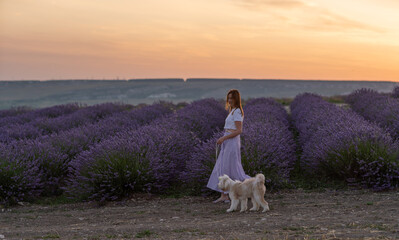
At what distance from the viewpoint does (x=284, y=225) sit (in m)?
3.91

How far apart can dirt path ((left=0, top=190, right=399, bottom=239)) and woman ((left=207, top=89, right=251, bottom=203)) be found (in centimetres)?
41

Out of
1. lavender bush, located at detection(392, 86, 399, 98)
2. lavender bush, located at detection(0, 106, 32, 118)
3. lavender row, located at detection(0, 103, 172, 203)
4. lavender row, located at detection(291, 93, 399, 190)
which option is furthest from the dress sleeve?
lavender bush, located at detection(0, 106, 32, 118)

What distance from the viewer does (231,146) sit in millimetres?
5371

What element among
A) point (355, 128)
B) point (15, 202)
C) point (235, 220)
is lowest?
point (15, 202)

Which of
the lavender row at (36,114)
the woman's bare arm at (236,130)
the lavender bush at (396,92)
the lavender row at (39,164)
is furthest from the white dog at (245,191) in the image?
the lavender bush at (396,92)

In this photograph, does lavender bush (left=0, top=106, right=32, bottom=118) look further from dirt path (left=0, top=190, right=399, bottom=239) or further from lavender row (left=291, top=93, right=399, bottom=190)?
lavender row (left=291, top=93, right=399, bottom=190)

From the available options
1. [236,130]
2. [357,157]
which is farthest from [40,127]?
[357,157]

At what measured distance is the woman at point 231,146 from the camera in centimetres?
524

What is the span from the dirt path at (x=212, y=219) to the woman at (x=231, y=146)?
0.41 meters

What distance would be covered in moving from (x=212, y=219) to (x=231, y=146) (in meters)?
1.21

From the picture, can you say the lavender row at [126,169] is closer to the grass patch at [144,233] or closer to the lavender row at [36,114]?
the grass patch at [144,233]

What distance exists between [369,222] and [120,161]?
11.7 ft

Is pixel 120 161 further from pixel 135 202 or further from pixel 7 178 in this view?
pixel 7 178

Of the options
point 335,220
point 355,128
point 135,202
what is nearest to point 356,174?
point 355,128
